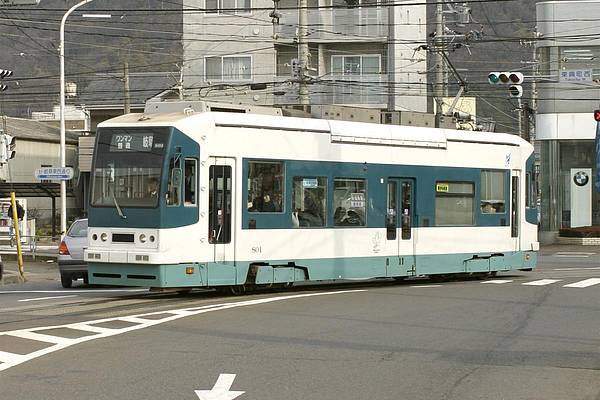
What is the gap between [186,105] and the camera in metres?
18.3

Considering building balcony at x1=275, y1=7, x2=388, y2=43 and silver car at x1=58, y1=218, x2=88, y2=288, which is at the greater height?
building balcony at x1=275, y1=7, x2=388, y2=43

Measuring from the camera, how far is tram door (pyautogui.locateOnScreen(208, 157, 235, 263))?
17.5 m

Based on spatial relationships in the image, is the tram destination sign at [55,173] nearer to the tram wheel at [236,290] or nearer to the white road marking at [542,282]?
the tram wheel at [236,290]

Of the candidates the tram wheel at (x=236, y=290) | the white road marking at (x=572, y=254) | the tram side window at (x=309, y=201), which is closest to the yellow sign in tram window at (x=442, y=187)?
the tram side window at (x=309, y=201)

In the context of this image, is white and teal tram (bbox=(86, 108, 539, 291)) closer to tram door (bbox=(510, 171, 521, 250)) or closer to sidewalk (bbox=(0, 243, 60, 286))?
tram door (bbox=(510, 171, 521, 250))

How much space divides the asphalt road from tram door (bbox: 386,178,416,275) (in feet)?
5.10

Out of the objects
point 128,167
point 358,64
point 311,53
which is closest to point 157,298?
point 128,167

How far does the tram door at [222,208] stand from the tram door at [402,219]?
14.5 ft

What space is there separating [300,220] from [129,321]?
17.9 ft

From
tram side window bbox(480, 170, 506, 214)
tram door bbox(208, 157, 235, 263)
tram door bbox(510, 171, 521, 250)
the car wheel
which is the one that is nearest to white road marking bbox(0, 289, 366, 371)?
tram door bbox(208, 157, 235, 263)

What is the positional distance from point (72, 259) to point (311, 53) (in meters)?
29.1

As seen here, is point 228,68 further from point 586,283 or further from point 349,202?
point 349,202

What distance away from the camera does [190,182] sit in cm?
1725

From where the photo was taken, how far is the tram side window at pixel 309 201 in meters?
19.1
